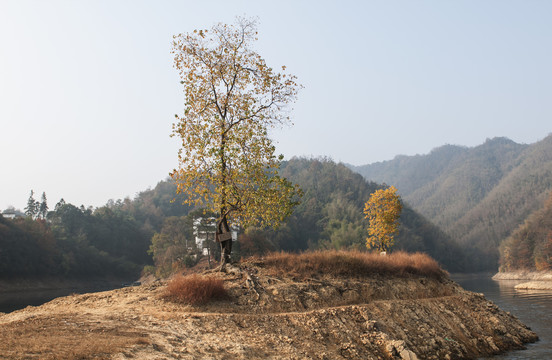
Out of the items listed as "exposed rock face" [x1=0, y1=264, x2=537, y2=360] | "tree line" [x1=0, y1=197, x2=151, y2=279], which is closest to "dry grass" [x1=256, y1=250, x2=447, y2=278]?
"exposed rock face" [x1=0, y1=264, x2=537, y2=360]

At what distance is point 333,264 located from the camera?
17.7 meters

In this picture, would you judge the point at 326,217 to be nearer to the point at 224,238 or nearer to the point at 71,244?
the point at 71,244

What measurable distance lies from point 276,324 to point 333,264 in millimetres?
5457

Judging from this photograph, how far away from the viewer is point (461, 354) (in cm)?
1505

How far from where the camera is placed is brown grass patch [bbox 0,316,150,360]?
26.6 feet

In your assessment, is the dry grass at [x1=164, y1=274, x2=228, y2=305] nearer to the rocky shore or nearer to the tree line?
the rocky shore

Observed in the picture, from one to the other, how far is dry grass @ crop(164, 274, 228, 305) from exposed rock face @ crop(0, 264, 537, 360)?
11.4 inches

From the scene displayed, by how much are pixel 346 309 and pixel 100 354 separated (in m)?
8.55

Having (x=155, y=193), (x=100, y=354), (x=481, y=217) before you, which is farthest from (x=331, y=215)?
(x=100, y=354)

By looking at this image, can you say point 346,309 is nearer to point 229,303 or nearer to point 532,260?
point 229,303

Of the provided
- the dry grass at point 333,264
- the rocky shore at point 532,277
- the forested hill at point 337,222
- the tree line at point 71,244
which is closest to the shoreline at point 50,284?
the tree line at point 71,244

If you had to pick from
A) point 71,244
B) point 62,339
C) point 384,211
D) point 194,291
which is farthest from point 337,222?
point 62,339

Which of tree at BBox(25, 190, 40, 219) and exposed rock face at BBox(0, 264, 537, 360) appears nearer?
exposed rock face at BBox(0, 264, 537, 360)

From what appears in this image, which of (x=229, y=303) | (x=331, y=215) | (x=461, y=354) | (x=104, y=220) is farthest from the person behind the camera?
(x=331, y=215)
